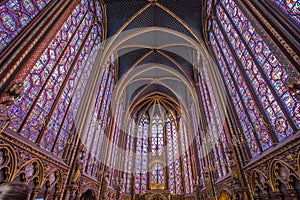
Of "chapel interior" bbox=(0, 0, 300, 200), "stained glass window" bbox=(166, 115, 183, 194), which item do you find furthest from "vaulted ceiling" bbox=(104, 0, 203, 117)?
"stained glass window" bbox=(166, 115, 183, 194)

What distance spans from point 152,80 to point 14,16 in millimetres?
15319

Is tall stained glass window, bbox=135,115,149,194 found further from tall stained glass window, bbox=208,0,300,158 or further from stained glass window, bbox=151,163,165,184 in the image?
tall stained glass window, bbox=208,0,300,158

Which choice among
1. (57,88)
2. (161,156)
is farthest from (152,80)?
(57,88)

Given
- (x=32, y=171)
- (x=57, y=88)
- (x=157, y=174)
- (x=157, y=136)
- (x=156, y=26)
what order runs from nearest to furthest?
(x=32, y=171) → (x=57, y=88) → (x=156, y=26) → (x=157, y=174) → (x=157, y=136)

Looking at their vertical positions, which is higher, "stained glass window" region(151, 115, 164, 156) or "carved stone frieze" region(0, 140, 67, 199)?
"stained glass window" region(151, 115, 164, 156)

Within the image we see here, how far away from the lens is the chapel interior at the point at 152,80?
5.31m

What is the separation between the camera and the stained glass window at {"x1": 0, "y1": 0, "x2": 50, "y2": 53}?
507cm

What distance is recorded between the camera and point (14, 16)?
5520mm

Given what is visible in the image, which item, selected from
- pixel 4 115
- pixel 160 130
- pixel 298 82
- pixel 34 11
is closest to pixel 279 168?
pixel 298 82

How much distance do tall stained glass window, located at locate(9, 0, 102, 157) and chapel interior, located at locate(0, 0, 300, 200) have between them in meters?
0.05

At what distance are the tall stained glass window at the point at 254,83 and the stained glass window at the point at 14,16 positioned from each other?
8580 mm

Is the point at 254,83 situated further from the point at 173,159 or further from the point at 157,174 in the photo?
the point at 157,174

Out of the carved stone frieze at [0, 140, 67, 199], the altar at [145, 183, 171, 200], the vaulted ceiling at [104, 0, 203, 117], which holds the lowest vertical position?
the carved stone frieze at [0, 140, 67, 199]

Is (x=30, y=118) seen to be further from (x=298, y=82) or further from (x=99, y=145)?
(x=298, y=82)
